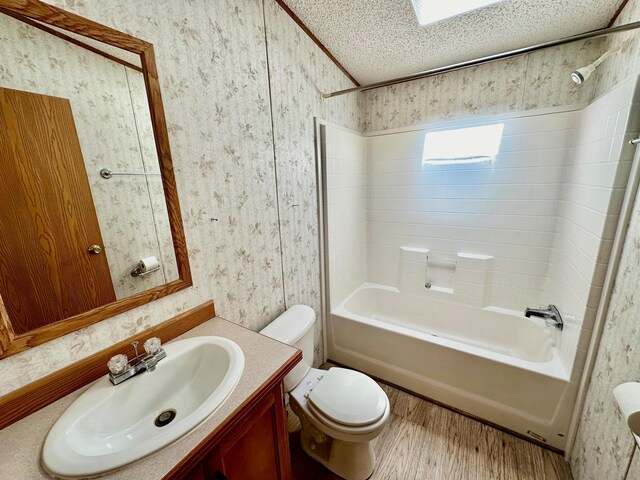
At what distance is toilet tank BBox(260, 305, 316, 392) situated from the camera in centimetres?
133

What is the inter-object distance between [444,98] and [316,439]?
2.49 m

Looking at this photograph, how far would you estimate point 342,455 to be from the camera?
1.30 meters

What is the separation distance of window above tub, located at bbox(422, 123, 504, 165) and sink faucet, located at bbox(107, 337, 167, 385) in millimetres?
2151

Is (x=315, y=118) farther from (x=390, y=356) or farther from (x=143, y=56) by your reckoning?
(x=390, y=356)

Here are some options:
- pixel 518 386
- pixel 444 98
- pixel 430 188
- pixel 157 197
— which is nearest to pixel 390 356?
pixel 518 386

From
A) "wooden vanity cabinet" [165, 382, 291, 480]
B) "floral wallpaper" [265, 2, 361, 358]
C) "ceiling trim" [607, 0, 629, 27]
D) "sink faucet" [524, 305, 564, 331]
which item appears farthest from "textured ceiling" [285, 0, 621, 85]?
"wooden vanity cabinet" [165, 382, 291, 480]

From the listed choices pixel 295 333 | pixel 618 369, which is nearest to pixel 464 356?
pixel 618 369

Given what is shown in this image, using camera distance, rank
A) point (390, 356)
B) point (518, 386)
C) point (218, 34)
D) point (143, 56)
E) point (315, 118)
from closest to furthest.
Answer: point (143, 56) < point (218, 34) < point (518, 386) < point (315, 118) < point (390, 356)

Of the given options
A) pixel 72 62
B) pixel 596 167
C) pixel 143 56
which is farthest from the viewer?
pixel 596 167

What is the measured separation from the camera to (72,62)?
2.43 feet

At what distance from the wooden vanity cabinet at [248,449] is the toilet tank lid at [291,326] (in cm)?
43

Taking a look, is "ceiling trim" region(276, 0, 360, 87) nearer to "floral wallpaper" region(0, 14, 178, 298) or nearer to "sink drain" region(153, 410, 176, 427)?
"floral wallpaper" region(0, 14, 178, 298)

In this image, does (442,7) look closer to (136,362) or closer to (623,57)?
(623,57)

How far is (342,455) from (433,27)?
93.4 inches
